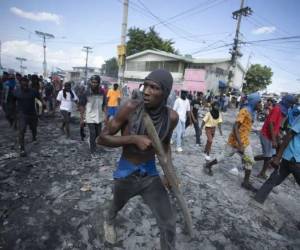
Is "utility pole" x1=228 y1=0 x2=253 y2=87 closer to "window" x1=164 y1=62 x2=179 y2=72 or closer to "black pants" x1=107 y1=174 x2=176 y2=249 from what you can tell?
"window" x1=164 y1=62 x2=179 y2=72

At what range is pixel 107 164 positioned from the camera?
4789 mm

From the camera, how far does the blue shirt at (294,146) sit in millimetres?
3041

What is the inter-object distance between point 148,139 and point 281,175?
2.83 metres

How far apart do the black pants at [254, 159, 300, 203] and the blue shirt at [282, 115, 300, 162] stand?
0.10m

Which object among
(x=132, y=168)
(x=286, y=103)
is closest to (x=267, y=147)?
(x=286, y=103)

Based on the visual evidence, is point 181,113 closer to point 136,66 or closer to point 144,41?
point 136,66

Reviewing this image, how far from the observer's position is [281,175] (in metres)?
3.40

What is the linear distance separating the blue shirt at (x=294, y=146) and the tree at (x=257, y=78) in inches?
1605

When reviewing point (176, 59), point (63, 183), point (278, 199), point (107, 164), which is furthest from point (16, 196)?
point (176, 59)

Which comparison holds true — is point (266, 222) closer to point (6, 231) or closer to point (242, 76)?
point (6, 231)

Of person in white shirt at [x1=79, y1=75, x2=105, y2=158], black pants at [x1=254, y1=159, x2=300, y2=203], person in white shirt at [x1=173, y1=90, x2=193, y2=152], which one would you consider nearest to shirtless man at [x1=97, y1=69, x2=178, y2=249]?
black pants at [x1=254, y1=159, x2=300, y2=203]

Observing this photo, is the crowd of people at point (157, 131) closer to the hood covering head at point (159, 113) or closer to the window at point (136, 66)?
the hood covering head at point (159, 113)

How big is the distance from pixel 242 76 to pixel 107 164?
39.4m

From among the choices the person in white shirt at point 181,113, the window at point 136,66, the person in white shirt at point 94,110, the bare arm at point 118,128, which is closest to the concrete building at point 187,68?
the window at point 136,66
